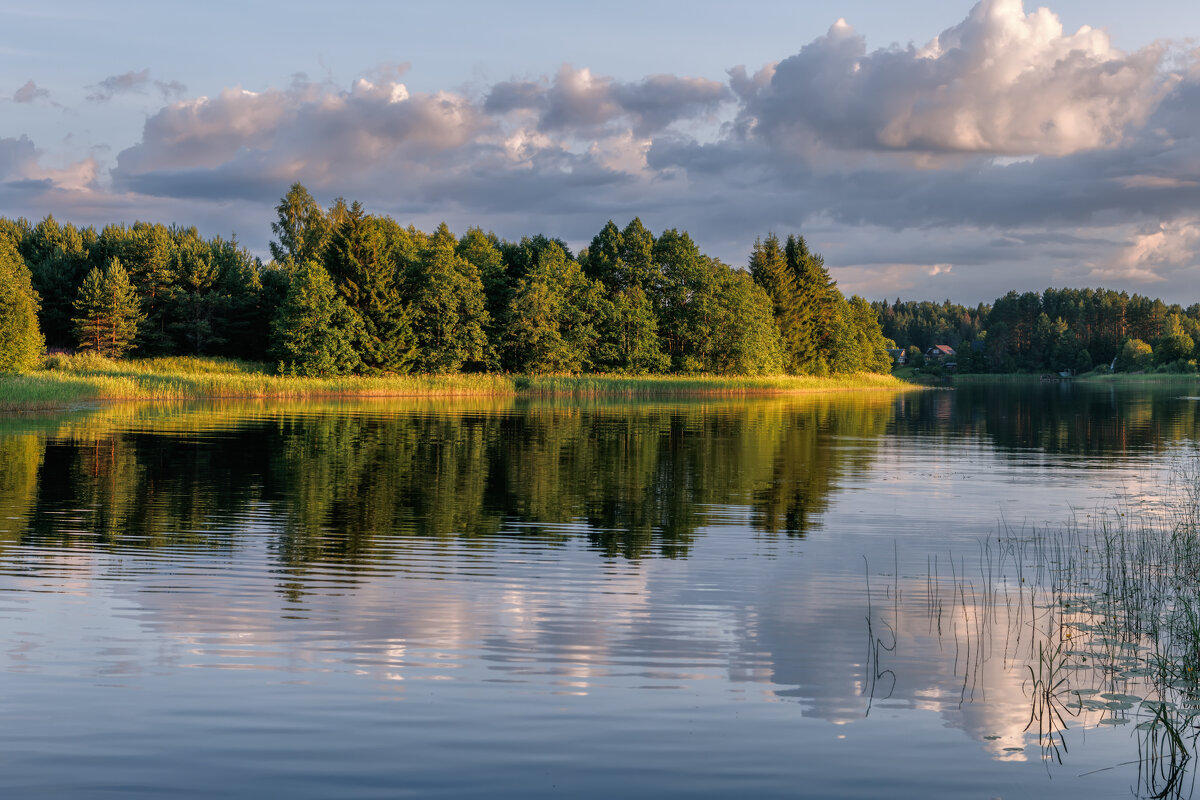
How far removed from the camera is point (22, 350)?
220ft

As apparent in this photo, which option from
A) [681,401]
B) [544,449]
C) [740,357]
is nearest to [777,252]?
[740,357]

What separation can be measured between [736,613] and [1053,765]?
17.1 ft

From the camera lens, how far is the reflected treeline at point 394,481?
1862 centimetres

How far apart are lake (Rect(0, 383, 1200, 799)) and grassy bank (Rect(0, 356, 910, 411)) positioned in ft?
134

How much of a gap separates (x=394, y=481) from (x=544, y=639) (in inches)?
631

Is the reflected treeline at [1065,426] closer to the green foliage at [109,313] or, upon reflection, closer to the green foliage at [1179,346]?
the green foliage at [109,313]

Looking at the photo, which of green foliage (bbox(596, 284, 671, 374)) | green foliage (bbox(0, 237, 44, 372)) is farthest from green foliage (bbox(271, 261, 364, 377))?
green foliage (bbox(596, 284, 671, 374))

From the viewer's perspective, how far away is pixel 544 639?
11383 mm

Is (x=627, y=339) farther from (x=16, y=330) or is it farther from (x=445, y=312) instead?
(x=16, y=330)

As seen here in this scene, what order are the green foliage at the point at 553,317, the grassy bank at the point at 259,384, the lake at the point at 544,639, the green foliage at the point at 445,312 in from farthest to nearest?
the green foliage at the point at 553,317 < the green foliage at the point at 445,312 < the grassy bank at the point at 259,384 < the lake at the point at 544,639

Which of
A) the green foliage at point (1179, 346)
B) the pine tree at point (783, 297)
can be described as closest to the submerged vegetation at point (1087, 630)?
the pine tree at point (783, 297)

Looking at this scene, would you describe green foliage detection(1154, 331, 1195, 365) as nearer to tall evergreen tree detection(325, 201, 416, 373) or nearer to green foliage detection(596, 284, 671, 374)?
green foliage detection(596, 284, 671, 374)

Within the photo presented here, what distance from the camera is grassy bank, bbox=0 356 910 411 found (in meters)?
62.3

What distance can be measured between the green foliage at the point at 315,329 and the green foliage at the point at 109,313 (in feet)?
46.4
